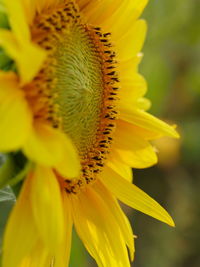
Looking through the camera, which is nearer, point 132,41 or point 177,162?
point 132,41

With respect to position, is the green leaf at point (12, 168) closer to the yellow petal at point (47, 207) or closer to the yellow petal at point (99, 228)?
the yellow petal at point (47, 207)

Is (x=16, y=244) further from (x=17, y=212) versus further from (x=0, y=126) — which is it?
(x=0, y=126)

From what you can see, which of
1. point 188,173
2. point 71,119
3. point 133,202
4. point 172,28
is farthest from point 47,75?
point 188,173

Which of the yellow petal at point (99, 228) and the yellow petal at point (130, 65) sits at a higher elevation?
the yellow petal at point (130, 65)

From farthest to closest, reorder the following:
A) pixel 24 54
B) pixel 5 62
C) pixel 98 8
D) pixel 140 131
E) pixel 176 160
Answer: pixel 176 160
pixel 140 131
pixel 98 8
pixel 5 62
pixel 24 54

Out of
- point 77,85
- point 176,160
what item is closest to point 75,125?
point 77,85

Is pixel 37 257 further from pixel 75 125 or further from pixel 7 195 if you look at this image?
pixel 75 125

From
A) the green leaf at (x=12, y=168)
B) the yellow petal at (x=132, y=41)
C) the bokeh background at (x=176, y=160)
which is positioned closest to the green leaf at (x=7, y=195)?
the green leaf at (x=12, y=168)

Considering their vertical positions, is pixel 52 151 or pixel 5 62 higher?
pixel 5 62
